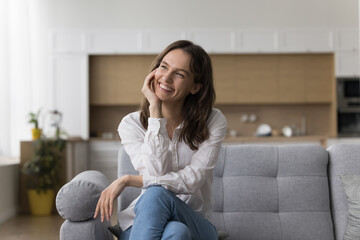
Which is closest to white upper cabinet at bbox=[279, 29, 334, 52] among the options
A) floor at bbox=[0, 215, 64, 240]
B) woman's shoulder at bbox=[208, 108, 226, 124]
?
floor at bbox=[0, 215, 64, 240]

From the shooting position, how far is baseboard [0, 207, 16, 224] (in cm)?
554

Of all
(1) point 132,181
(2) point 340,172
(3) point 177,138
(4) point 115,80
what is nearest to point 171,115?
(3) point 177,138

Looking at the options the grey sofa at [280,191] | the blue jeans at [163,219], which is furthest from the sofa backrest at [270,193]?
the blue jeans at [163,219]

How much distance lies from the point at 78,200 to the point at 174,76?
62 cm

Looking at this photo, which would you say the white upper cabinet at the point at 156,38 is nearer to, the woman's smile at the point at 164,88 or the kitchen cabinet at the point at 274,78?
the kitchen cabinet at the point at 274,78

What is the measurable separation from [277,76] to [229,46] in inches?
32.0

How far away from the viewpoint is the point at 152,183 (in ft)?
6.70

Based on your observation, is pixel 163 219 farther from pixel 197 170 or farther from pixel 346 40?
pixel 346 40

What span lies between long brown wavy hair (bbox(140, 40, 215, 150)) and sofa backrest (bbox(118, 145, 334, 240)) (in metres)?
0.45

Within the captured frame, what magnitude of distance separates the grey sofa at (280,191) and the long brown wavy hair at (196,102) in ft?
1.48

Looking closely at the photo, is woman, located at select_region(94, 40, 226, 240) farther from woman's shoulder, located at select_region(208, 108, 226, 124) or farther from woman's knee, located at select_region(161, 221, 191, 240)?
woman's knee, located at select_region(161, 221, 191, 240)

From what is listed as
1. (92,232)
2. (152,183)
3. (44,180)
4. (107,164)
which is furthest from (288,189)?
(107,164)

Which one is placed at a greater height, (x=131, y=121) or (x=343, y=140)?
(x=131, y=121)

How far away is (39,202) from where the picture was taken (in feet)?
19.6
